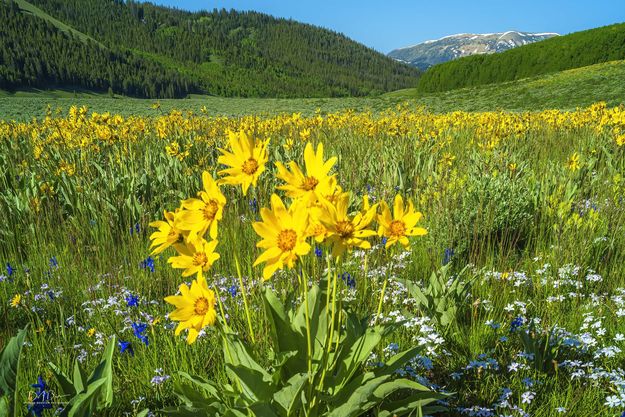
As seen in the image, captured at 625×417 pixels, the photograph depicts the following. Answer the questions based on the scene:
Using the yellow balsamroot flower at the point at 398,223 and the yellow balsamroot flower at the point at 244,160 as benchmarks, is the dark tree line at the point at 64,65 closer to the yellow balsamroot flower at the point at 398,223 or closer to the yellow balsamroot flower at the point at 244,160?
the yellow balsamroot flower at the point at 244,160

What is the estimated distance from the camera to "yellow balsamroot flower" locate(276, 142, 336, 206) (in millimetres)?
1186

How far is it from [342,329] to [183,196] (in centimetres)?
333

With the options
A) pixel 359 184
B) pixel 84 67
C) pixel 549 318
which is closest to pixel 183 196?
pixel 359 184

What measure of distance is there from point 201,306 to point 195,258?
158mm

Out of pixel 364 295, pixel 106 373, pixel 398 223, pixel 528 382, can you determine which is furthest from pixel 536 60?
pixel 106 373

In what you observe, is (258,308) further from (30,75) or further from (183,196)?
(30,75)

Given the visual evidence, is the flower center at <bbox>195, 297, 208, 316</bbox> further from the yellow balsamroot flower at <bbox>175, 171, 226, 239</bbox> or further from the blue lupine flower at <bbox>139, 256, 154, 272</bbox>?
the blue lupine flower at <bbox>139, 256, 154, 272</bbox>

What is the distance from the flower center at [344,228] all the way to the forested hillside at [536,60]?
143ft

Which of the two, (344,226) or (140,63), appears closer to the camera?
(344,226)

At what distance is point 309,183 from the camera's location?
4.15 ft

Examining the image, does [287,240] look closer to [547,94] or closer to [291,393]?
[291,393]

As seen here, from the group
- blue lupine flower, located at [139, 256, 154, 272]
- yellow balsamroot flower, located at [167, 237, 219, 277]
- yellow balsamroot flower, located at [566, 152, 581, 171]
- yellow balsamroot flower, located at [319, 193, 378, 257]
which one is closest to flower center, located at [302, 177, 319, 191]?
yellow balsamroot flower, located at [319, 193, 378, 257]

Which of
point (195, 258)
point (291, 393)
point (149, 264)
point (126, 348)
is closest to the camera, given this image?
point (291, 393)

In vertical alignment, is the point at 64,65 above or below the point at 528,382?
above
